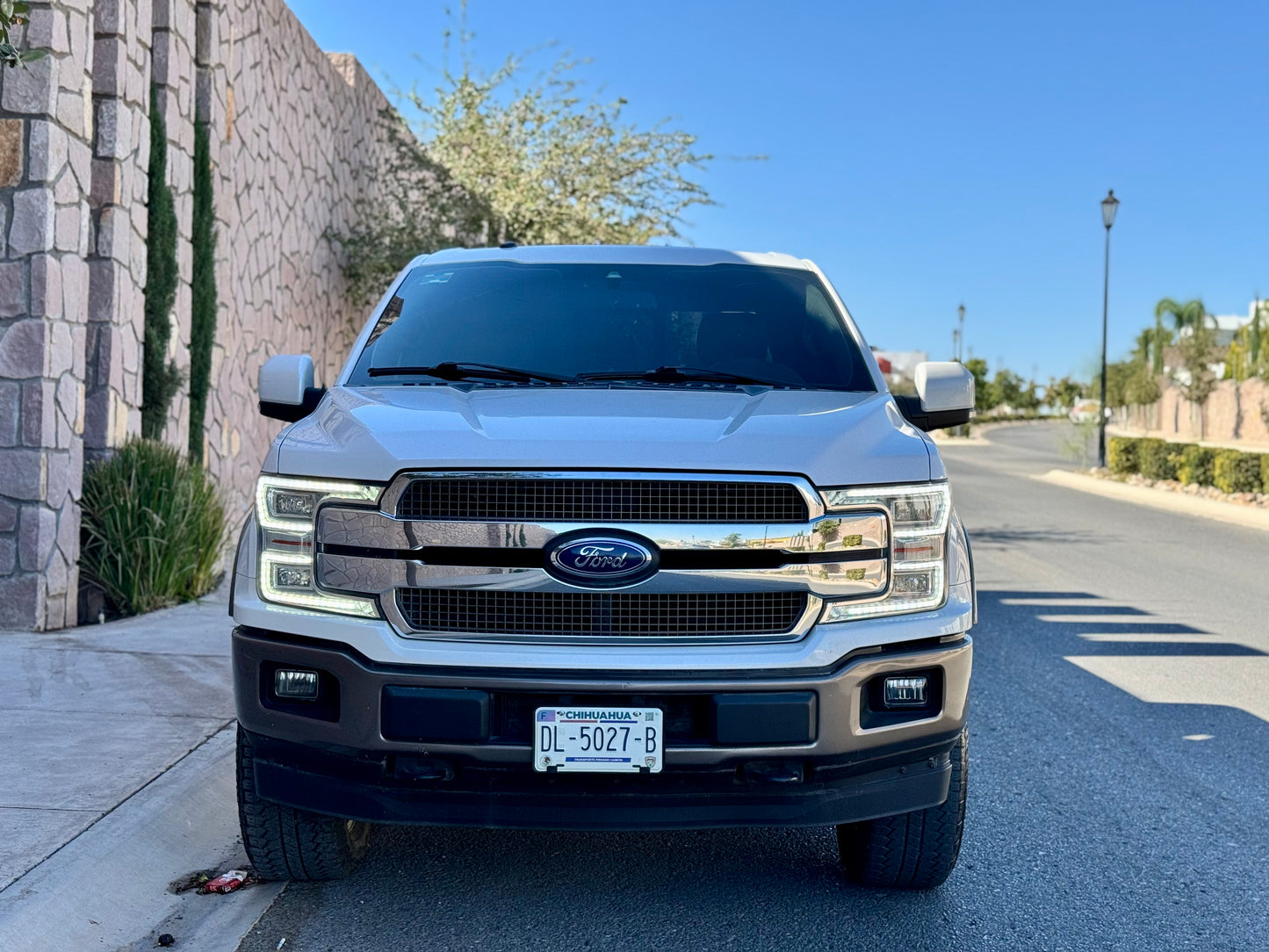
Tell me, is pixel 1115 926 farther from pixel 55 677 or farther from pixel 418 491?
pixel 55 677

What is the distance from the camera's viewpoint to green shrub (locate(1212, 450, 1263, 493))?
2225 cm

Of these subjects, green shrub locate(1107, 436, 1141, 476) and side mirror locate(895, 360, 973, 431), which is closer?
side mirror locate(895, 360, 973, 431)

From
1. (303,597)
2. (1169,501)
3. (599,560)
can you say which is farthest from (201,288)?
(1169,501)

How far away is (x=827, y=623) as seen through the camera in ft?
11.2

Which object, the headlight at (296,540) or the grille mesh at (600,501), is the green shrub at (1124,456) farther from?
the headlight at (296,540)

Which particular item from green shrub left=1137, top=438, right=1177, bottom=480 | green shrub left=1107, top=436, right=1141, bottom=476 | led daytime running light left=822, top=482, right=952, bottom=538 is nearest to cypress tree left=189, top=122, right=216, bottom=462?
led daytime running light left=822, top=482, right=952, bottom=538

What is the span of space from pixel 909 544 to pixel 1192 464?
2382 centimetres

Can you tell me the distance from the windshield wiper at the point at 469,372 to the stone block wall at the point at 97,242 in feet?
12.1

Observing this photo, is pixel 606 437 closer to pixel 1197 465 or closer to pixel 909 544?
pixel 909 544

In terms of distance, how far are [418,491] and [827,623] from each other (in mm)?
1119

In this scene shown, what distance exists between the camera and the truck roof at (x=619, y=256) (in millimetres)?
5238

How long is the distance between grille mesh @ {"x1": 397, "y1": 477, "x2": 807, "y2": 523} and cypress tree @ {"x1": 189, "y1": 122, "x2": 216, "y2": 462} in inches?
295

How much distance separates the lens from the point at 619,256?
5.25m

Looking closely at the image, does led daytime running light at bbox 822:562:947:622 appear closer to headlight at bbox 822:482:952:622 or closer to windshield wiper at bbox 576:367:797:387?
headlight at bbox 822:482:952:622
